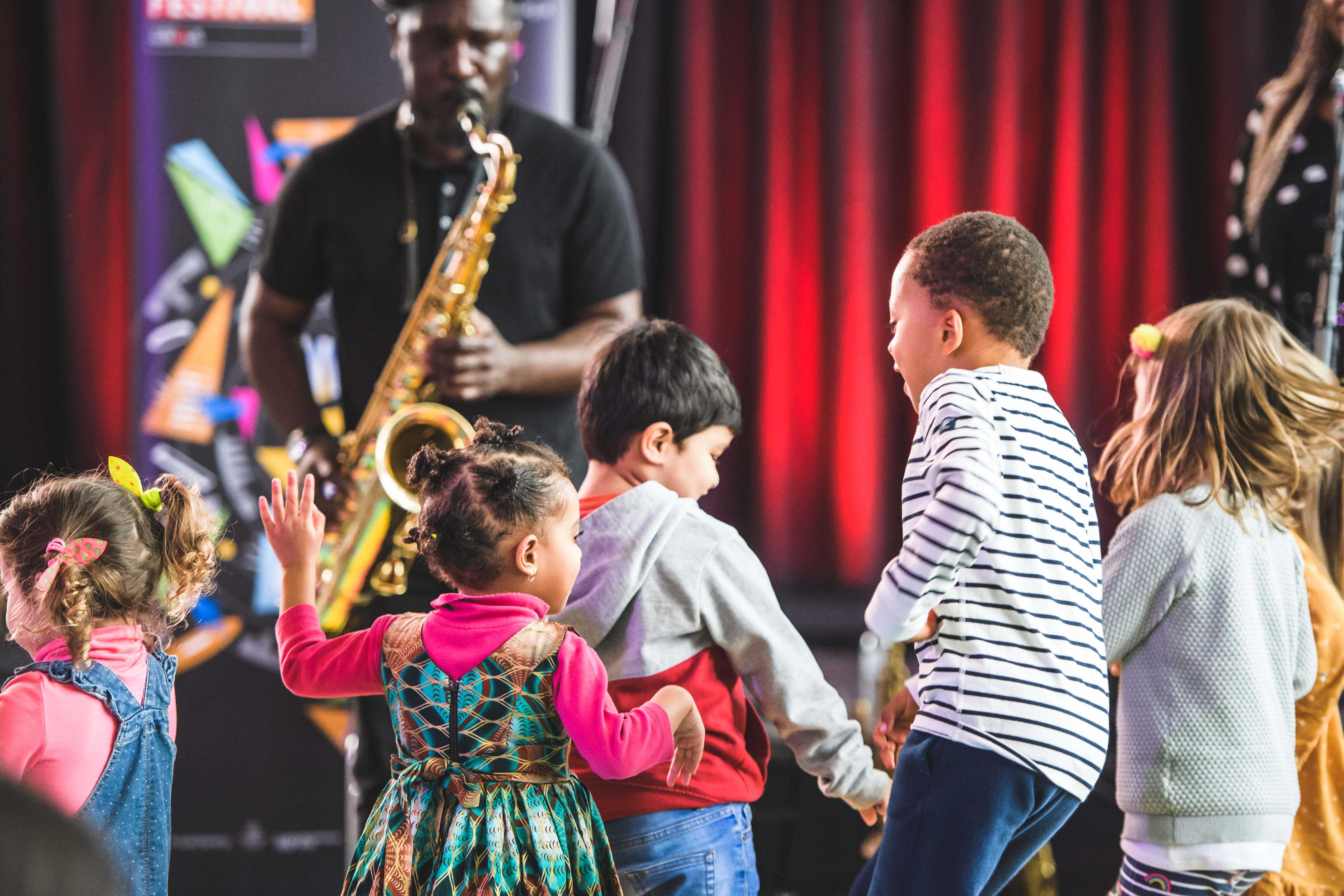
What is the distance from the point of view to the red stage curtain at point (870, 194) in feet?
12.8

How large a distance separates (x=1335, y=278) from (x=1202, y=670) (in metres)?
1.30

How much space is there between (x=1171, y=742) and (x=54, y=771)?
1.47 m

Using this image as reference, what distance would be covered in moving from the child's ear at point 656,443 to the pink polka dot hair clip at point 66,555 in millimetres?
712

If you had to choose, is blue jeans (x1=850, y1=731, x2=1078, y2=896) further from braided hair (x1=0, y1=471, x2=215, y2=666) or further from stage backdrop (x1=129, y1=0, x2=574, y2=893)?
stage backdrop (x1=129, y1=0, x2=574, y2=893)

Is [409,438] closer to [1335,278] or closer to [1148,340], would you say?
[1148,340]

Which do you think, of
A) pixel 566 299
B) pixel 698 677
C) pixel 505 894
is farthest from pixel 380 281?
pixel 505 894

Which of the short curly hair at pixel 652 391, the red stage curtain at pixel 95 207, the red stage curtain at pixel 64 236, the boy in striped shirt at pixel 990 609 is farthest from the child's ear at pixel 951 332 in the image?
the red stage curtain at pixel 64 236

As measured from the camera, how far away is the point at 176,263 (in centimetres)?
317

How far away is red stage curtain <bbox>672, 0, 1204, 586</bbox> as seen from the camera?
391cm

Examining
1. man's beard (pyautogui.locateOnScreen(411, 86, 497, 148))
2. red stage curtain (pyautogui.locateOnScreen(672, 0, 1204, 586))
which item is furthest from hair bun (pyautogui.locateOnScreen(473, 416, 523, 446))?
red stage curtain (pyautogui.locateOnScreen(672, 0, 1204, 586))

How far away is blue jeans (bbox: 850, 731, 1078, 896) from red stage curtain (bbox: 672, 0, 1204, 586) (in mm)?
2459

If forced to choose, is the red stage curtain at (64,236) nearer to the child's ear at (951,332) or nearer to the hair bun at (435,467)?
the hair bun at (435,467)

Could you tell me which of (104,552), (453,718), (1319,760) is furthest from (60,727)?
(1319,760)

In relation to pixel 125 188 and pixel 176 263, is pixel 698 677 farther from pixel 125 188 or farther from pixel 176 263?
pixel 125 188
